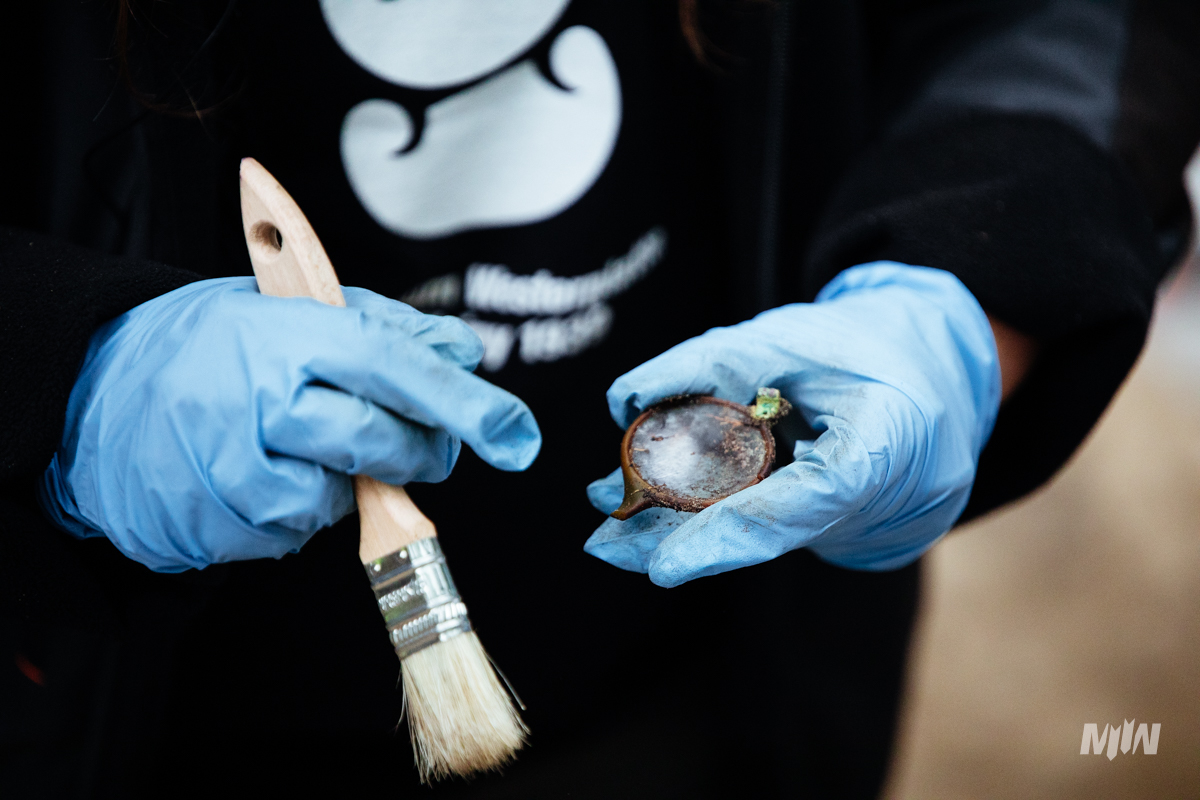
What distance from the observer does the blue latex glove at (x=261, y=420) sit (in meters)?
1.03

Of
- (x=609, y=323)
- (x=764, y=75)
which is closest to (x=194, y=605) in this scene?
(x=609, y=323)

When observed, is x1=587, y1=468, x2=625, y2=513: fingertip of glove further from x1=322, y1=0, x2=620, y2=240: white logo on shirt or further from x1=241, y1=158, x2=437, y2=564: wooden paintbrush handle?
x1=322, y1=0, x2=620, y2=240: white logo on shirt

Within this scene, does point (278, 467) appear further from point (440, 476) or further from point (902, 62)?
point (902, 62)

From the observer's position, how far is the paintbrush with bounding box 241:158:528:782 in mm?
1055

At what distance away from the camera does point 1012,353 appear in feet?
5.67

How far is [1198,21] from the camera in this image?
1953mm

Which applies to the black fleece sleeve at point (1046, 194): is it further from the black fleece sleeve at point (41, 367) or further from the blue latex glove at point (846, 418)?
the black fleece sleeve at point (41, 367)

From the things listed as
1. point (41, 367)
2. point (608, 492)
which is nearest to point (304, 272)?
point (41, 367)

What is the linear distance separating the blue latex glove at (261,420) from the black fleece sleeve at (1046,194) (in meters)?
1.08

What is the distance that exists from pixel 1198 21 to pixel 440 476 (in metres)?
2.28

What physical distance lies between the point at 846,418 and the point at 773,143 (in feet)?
2.92

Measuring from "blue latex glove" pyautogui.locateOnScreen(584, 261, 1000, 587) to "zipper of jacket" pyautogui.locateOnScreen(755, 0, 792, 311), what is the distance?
11.7 inches

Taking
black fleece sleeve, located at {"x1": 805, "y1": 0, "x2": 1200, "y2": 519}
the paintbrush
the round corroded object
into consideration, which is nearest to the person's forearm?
black fleece sleeve, located at {"x1": 805, "y1": 0, "x2": 1200, "y2": 519}

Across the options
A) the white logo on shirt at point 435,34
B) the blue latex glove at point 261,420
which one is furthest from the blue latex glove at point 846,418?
the white logo on shirt at point 435,34
